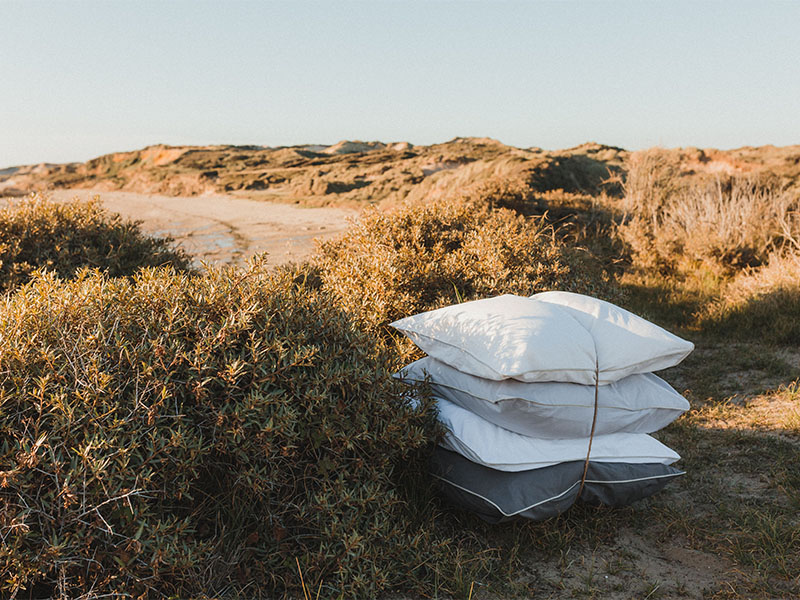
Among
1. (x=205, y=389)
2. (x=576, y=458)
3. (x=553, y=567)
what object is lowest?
(x=553, y=567)

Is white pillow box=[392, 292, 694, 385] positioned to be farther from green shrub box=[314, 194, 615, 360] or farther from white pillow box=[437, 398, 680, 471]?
green shrub box=[314, 194, 615, 360]

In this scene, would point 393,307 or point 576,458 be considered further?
point 393,307

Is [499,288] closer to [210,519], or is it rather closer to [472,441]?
[472,441]

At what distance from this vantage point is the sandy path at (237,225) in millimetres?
7860

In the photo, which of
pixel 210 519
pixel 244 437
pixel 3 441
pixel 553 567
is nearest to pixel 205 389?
pixel 244 437

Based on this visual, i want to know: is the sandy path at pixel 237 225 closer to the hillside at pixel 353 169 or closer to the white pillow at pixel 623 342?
the hillside at pixel 353 169

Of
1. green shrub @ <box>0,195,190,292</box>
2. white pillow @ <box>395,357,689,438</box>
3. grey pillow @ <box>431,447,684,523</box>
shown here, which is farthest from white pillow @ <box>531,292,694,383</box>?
green shrub @ <box>0,195,190,292</box>

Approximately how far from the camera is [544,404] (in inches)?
106

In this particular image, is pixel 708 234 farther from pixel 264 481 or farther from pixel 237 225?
pixel 237 225

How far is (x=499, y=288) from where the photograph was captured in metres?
4.27

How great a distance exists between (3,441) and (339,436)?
117 cm

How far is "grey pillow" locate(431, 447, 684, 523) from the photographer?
257cm

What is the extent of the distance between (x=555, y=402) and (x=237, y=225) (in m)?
8.98

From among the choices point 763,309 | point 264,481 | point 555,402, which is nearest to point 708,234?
point 763,309
